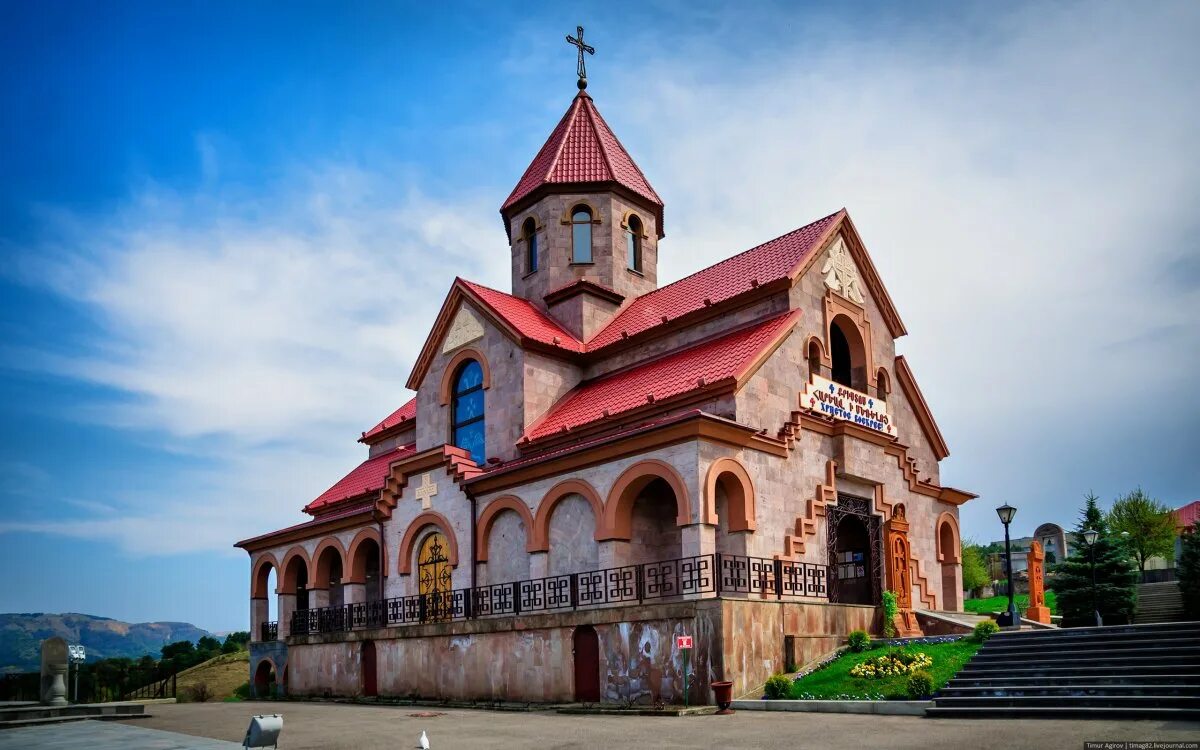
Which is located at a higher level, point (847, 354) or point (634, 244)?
point (634, 244)

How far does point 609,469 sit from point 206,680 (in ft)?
86.5

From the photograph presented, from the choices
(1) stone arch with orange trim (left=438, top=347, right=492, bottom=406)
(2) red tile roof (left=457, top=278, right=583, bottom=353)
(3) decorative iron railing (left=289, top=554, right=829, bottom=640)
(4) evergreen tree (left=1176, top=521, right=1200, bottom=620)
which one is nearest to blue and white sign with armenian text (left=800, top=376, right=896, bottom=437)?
(3) decorative iron railing (left=289, top=554, right=829, bottom=640)

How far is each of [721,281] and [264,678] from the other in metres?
18.5

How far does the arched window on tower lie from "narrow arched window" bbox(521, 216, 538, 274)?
29.8ft

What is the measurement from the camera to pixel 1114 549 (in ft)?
99.6

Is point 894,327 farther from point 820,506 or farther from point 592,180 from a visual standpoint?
point 592,180

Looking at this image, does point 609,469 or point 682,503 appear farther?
point 609,469

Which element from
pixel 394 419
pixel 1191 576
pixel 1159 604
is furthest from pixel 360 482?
pixel 1159 604

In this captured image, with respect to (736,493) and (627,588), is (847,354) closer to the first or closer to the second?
(736,493)

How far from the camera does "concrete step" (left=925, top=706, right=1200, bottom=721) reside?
13.3 metres

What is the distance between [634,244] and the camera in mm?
30219

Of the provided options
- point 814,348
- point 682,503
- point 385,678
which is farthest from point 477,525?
point 814,348

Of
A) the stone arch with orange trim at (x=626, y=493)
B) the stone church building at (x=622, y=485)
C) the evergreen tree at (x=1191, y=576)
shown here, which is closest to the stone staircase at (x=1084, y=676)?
the stone church building at (x=622, y=485)

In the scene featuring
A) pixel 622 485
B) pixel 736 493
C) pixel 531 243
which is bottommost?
pixel 736 493
